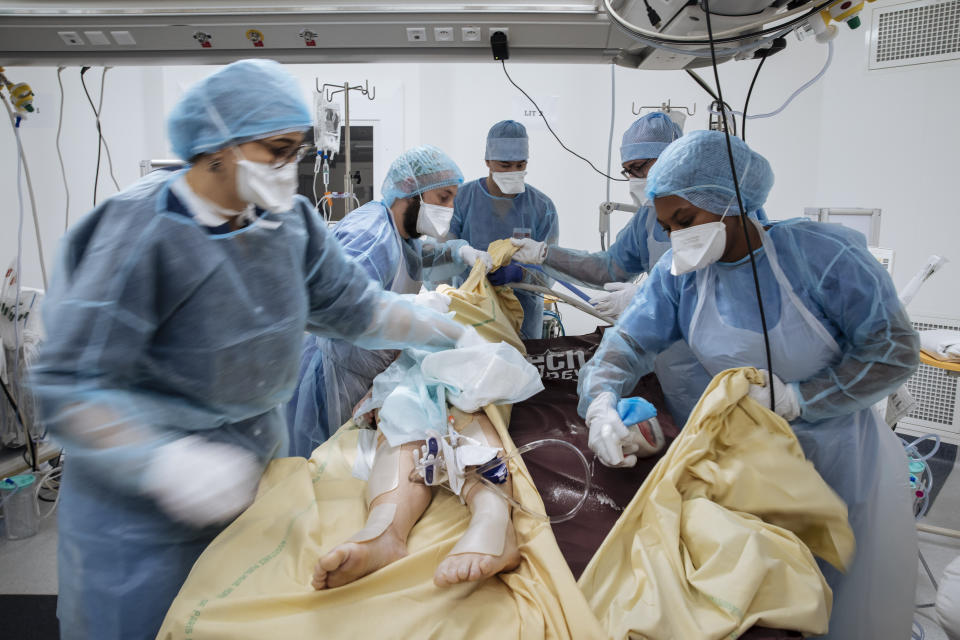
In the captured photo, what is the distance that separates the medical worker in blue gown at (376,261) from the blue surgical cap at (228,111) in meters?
0.67

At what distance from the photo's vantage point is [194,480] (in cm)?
92

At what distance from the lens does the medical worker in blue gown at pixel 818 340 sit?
4.03 ft

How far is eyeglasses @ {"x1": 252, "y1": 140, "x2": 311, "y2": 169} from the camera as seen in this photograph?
1.04 metres

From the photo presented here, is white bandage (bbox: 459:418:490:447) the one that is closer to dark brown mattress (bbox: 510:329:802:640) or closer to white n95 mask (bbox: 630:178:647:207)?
dark brown mattress (bbox: 510:329:802:640)

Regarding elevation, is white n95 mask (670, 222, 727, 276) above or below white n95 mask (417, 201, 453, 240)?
below

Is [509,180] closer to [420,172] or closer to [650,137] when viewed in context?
[650,137]

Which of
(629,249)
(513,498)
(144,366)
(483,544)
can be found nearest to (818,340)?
(513,498)

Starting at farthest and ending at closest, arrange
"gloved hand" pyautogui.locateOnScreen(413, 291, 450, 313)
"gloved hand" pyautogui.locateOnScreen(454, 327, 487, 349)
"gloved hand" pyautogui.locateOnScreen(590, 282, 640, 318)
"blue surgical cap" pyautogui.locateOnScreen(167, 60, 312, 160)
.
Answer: "gloved hand" pyautogui.locateOnScreen(590, 282, 640, 318) < "gloved hand" pyautogui.locateOnScreen(413, 291, 450, 313) < "gloved hand" pyautogui.locateOnScreen(454, 327, 487, 349) < "blue surgical cap" pyautogui.locateOnScreen(167, 60, 312, 160)

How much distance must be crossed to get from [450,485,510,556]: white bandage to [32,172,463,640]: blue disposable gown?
18.0 inches

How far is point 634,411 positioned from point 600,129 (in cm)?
316

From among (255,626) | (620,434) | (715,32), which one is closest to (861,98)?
(715,32)

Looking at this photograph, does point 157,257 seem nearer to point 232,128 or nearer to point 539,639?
point 232,128

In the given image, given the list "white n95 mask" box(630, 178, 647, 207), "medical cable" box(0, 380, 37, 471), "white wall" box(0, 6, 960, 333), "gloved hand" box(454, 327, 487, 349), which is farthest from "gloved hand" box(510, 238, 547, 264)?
"medical cable" box(0, 380, 37, 471)

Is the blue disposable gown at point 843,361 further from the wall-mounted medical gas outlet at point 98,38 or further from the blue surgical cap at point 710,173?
the wall-mounted medical gas outlet at point 98,38
